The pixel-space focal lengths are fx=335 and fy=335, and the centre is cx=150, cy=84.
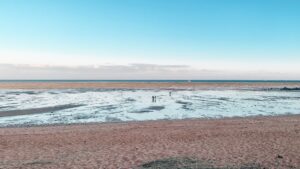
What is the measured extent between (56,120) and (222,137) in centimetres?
1282

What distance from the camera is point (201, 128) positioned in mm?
18062

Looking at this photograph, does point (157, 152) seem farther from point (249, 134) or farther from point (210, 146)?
point (249, 134)

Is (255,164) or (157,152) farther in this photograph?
(157,152)

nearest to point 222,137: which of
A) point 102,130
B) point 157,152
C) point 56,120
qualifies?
point 157,152

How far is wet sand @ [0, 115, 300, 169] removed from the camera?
10.6 meters

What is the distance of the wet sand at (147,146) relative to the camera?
1062 centimetres

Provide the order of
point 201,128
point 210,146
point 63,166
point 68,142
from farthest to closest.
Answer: point 201,128 → point 68,142 → point 210,146 → point 63,166

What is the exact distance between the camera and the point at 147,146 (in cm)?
1323

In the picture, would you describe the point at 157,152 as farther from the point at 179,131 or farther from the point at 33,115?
the point at 33,115

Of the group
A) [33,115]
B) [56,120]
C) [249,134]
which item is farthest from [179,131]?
[33,115]

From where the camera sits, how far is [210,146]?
43.0 feet

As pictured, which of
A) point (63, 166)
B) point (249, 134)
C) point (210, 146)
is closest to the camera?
Result: point (63, 166)

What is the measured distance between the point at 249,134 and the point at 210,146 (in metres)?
3.56

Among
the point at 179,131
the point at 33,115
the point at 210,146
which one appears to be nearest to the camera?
the point at 210,146
